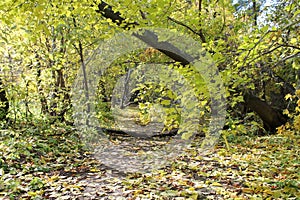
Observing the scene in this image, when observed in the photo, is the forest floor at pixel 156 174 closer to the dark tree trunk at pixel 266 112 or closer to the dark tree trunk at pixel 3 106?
the dark tree trunk at pixel 266 112

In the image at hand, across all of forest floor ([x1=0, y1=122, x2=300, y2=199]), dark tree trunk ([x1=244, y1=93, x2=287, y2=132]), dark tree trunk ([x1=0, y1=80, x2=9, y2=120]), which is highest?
dark tree trunk ([x1=0, y1=80, x2=9, y2=120])

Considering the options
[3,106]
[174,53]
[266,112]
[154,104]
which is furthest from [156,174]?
[3,106]

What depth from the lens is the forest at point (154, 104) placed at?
2.68 meters

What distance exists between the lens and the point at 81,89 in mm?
6676

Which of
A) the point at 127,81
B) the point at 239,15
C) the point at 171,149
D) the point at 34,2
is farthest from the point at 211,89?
the point at 127,81

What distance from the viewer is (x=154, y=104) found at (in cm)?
308

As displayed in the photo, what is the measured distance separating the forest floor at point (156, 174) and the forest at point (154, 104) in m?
0.01

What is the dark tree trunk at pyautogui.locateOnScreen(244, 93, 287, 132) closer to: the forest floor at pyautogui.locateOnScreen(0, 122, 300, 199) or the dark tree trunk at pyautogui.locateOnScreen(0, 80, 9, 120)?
the forest floor at pyautogui.locateOnScreen(0, 122, 300, 199)

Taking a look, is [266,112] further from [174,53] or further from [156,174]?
[156,174]

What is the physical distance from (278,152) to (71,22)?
4.47 m

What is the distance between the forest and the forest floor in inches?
0.6

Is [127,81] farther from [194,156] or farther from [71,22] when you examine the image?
[194,156]

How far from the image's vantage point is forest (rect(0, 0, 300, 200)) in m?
2.68

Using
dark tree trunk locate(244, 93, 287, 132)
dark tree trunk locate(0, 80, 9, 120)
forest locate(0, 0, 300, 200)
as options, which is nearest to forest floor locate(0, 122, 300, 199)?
forest locate(0, 0, 300, 200)
